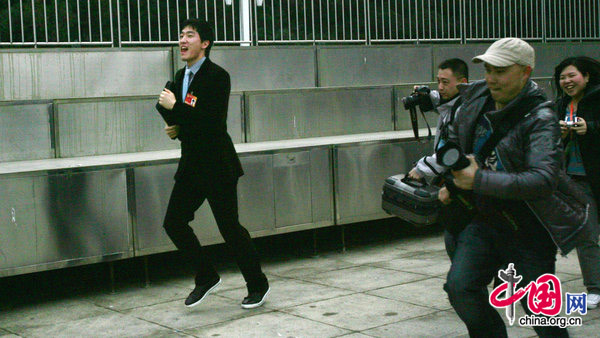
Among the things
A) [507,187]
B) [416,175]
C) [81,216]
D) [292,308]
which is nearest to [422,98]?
[416,175]

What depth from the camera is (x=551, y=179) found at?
3.82m

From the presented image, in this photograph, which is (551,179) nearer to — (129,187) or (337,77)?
(129,187)

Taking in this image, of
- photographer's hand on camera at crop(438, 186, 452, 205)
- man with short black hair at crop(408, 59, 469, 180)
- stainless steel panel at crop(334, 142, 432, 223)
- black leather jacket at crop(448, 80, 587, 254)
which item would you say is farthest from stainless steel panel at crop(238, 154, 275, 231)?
black leather jacket at crop(448, 80, 587, 254)

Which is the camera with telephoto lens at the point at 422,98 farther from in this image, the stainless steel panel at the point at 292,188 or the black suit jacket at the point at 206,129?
the stainless steel panel at the point at 292,188

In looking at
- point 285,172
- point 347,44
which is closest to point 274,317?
point 285,172

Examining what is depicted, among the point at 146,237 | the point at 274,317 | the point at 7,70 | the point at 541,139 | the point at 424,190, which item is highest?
the point at 7,70

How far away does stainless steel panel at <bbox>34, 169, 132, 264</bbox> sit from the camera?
664 centimetres

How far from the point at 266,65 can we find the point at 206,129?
12.9 ft

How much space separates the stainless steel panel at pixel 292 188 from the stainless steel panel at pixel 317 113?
3.90ft

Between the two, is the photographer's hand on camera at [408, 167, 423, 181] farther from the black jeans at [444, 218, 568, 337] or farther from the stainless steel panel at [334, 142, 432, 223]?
the stainless steel panel at [334, 142, 432, 223]

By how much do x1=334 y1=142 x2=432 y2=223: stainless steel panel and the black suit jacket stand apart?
237cm

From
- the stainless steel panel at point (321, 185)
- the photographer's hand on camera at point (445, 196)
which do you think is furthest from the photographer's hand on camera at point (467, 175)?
the stainless steel panel at point (321, 185)

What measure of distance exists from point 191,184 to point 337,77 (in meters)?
4.63

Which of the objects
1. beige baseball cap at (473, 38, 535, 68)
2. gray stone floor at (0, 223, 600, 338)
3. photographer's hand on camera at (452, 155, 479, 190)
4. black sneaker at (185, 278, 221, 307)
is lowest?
gray stone floor at (0, 223, 600, 338)
